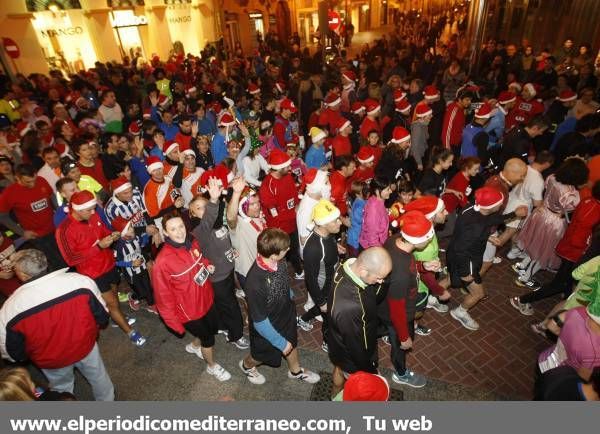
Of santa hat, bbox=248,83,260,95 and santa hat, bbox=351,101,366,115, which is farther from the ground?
santa hat, bbox=248,83,260,95

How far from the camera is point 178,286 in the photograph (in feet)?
11.5

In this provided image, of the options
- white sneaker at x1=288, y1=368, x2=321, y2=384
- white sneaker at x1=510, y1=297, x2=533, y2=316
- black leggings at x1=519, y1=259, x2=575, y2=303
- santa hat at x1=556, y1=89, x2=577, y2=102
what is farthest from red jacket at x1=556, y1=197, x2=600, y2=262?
santa hat at x1=556, y1=89, x2=577, y2=102

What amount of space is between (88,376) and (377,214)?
3.75 metres

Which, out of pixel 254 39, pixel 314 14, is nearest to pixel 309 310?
pixel 254 39

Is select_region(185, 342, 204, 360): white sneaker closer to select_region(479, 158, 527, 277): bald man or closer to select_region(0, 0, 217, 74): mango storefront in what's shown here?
select_region(479, 158, 527, 277): bald man

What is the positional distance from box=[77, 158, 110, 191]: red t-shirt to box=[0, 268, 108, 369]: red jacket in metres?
3.01

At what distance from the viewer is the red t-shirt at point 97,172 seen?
5.78 meters

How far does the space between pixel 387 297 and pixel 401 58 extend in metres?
13.3

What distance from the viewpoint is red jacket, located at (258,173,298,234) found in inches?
197

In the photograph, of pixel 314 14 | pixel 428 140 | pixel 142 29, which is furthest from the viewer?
pixel 314 14

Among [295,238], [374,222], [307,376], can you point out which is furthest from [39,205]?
[374,222]

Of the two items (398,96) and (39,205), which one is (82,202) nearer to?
(39,205)

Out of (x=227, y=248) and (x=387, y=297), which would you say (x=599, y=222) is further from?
(x=227, y=248)

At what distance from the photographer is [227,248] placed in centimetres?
415
